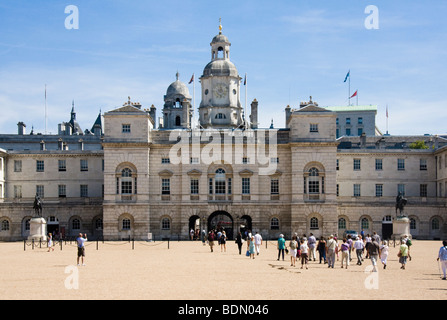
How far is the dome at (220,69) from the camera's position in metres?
75.6

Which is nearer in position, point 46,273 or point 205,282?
point 205,282

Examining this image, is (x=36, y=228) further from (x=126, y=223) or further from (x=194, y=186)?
(x=194, y=186)

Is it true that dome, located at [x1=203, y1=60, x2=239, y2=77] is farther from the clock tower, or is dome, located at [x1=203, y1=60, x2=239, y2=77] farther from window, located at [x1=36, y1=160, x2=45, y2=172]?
window, located at [x1=36, y1=160, x2=45, y2=172]

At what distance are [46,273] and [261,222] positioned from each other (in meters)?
38.0

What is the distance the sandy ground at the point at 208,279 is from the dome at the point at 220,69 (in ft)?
125

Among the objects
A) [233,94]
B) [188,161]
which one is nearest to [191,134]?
[188,161]

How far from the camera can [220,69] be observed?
249 ft

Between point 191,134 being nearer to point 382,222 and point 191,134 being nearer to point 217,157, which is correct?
point 217,157

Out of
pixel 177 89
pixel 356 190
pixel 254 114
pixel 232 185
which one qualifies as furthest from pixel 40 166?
pixel 356 190

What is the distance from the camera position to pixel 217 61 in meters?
76.4

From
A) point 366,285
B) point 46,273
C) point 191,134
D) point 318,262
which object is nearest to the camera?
point 366,285

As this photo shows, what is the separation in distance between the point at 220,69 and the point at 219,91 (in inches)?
104

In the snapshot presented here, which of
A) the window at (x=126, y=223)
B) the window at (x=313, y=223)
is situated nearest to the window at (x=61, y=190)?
the window at (x=126, y=223)

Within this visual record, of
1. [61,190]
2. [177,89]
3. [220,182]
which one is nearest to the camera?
[220,182]
